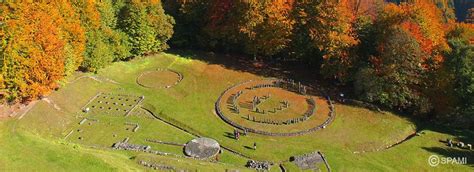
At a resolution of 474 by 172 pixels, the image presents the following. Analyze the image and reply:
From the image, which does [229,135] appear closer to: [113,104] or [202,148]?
[202,148]

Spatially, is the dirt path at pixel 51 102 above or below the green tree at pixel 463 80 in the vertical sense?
below

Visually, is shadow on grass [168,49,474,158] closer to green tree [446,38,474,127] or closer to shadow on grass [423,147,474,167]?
green tree [446,38,474,127]

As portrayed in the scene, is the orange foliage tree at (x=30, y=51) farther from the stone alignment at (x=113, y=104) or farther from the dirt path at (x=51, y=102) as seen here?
the stone alignment at (x=113, y=104)

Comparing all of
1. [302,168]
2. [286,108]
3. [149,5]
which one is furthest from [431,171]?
[149,5]

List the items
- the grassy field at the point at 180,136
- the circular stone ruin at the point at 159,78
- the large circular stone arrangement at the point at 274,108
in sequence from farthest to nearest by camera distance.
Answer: the circular stone ruin at the point at 159,78
the large circular stone arrangement at the point at 274,108
the grassy field at the point at 180,136

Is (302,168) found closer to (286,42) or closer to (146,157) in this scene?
(146,157)

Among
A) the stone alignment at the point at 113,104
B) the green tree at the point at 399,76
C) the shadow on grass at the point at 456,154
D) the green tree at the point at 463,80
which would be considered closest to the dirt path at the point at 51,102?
the stone alignment at the point at 113,104

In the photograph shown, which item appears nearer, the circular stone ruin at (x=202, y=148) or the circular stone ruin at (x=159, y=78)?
the circular stone ruin at (x=202, y=148)
